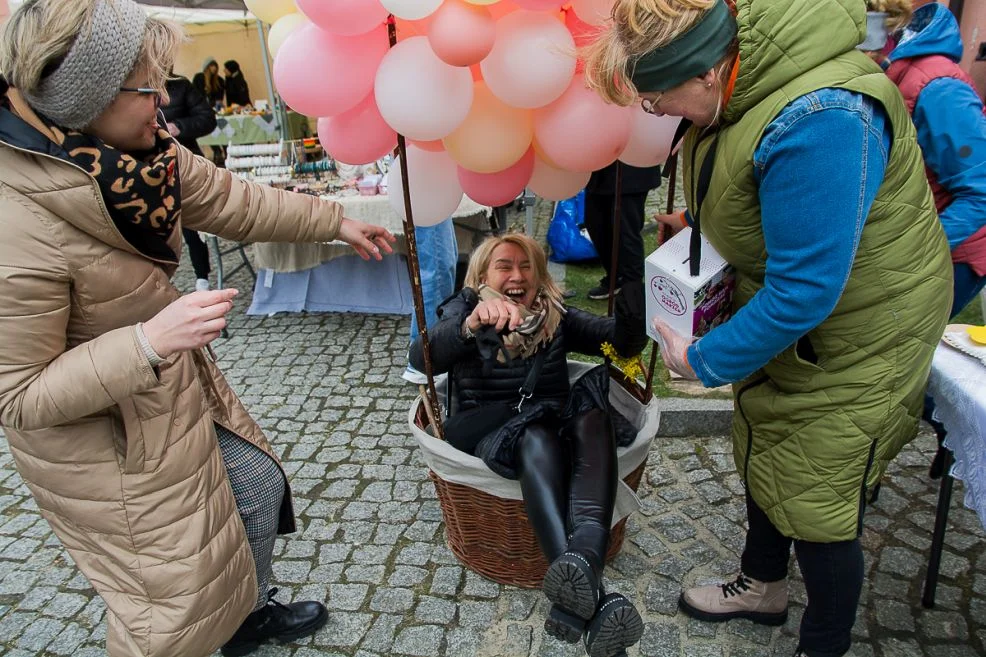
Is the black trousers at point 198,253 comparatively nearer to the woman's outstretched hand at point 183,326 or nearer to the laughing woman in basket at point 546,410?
the laughing woman in basket at point 546,410

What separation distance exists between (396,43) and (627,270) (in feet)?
9.12

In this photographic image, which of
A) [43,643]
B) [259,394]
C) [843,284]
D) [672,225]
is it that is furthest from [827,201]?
[259,394]

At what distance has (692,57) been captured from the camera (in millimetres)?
1349

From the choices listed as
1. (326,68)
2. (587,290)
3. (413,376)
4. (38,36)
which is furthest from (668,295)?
(587,290)

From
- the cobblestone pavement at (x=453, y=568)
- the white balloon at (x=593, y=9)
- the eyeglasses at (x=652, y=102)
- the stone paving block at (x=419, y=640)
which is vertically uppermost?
the white balloon at (x=593, y=9)

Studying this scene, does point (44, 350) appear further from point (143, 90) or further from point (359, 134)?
point (359, 134)

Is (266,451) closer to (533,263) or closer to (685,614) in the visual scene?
(533,263)

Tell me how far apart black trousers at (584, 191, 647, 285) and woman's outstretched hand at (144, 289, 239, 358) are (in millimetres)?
3212

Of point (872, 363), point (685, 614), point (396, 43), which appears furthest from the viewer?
point (685, 614)

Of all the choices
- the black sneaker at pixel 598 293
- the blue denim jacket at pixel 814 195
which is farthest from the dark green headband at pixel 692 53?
the black sneaker at pixel 598 293

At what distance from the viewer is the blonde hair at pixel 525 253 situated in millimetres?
2626

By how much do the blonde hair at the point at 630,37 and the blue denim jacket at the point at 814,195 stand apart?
223 millimetres

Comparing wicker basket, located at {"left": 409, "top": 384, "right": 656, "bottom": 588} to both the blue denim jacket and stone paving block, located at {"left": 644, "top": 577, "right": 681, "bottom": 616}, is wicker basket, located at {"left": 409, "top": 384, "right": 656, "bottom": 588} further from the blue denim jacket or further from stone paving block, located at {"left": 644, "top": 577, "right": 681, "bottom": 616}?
the blue denim jacket

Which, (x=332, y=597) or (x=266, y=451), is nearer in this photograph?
(x=266, y=451)
